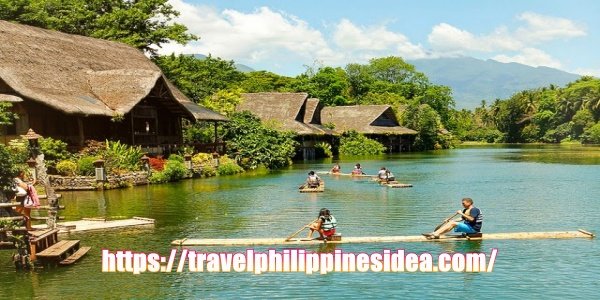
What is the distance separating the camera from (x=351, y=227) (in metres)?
19.7

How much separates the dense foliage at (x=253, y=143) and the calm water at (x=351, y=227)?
7.52 m

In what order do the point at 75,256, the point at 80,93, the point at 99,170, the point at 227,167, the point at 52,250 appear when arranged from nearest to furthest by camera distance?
the point at 52,250 → the point at 75,256 → the point at 99,170 → the point at 80,93 → the point at 227,167

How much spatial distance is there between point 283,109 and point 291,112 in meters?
0.98

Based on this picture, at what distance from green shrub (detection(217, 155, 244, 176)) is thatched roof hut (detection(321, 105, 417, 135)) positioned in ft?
101

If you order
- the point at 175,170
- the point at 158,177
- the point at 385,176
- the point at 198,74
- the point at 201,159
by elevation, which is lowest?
the point at 385,176

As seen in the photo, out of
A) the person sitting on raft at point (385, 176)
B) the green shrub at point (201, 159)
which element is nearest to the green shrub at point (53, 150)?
the green shrub at point (201, 159)

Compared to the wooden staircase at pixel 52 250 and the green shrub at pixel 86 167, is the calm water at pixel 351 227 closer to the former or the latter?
the wooden staircase at pixel 52 250

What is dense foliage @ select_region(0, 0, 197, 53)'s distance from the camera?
173 ft

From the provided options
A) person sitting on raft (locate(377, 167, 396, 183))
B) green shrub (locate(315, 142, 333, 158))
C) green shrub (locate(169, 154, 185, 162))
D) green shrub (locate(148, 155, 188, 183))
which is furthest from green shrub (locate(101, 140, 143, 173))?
green shrub (locate(315, 142, 333, 158))

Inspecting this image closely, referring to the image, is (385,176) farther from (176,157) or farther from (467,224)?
(467,224)

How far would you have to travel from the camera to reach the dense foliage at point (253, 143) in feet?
153

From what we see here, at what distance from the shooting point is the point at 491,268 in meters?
14.2

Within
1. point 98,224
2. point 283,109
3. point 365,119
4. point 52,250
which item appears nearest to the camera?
point 52,250

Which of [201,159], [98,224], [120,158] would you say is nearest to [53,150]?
[120,158]
